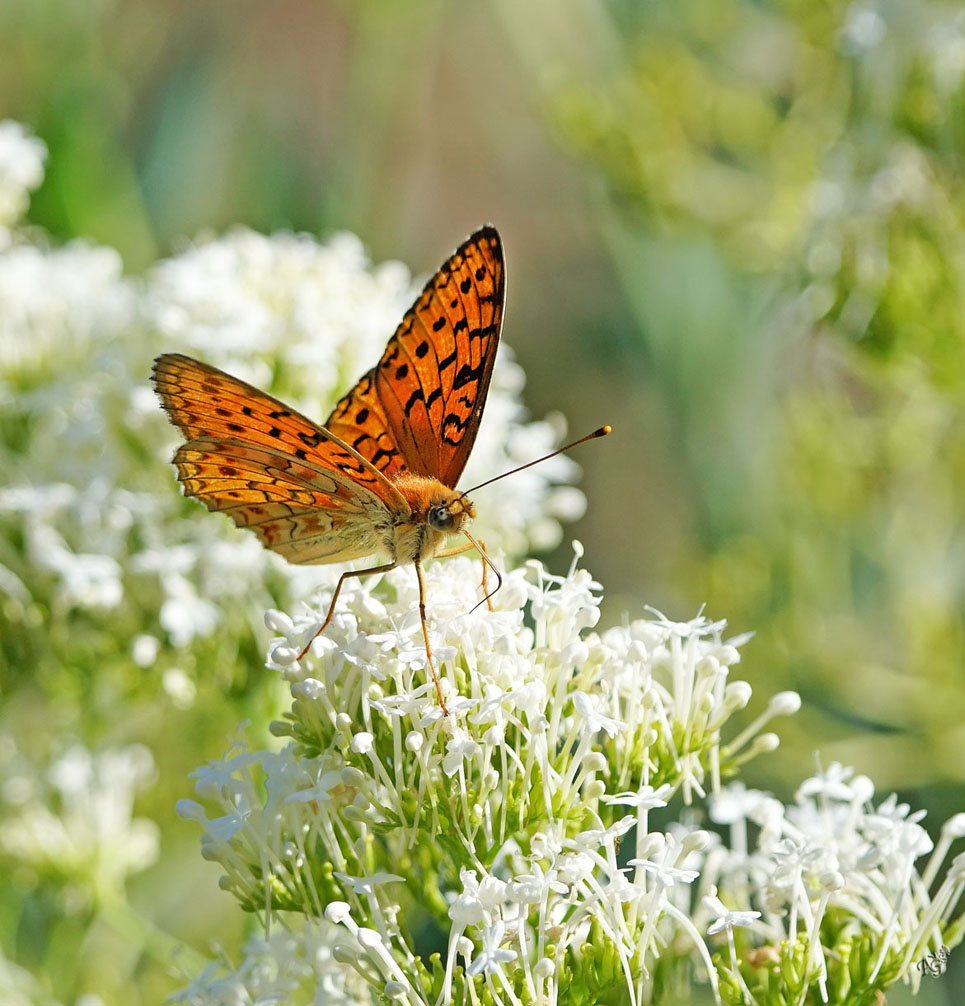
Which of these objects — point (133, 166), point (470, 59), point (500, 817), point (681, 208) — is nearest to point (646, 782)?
point (500, 817)

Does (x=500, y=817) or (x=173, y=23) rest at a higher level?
(x=173, y=23)

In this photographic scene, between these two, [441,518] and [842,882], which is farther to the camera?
[441,518]

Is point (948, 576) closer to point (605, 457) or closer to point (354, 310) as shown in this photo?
point (354, 310)

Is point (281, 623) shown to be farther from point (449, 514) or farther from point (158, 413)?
point (158, 413)

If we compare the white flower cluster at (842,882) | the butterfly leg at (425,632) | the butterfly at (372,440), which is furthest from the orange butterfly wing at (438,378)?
the white flower cluster at (842,882)

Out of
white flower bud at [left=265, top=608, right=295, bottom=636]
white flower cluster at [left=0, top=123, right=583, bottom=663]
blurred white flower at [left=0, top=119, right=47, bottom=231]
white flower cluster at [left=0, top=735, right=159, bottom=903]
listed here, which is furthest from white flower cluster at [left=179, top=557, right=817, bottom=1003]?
blurred white flower at [left=0, top=119, right=47, bottom=231]

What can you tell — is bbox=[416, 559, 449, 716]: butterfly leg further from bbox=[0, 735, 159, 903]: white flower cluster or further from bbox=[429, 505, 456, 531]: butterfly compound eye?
bbox=[0, 735, 159, 903]: white flower cluster

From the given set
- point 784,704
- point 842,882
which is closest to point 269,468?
point 784,704
